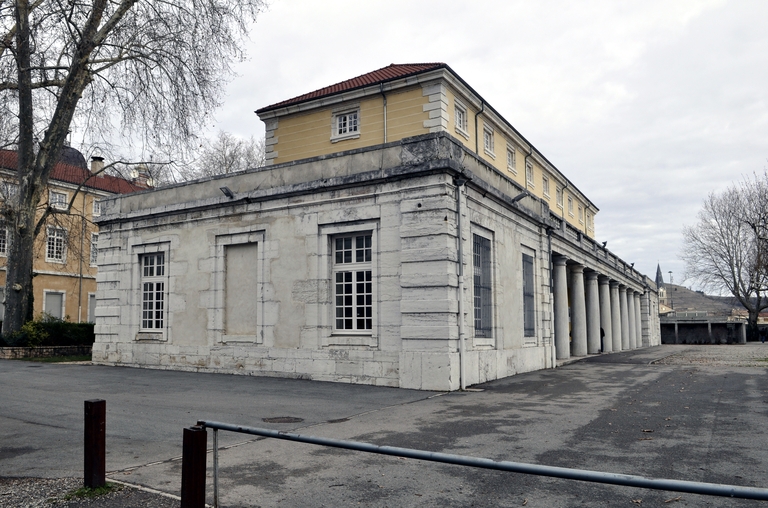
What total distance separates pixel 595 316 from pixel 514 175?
8202mm

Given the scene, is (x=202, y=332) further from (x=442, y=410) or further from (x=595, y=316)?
(x=595, y=316)

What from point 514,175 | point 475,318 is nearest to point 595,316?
point 514,175

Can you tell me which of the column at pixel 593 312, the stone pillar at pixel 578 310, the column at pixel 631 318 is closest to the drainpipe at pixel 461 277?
the stone pillar at pixel 578 310

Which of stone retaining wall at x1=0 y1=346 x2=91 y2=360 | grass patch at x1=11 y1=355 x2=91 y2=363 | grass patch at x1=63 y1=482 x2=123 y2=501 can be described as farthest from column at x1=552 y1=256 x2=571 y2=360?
grass patch at x1=63 y1=482 x2=123 y2=501

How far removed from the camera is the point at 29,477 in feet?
19.2

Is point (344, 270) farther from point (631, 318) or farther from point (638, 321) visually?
point (638, 321)

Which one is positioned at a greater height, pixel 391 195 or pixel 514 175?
pixel 514 175

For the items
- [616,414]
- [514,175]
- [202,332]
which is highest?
[514,175]

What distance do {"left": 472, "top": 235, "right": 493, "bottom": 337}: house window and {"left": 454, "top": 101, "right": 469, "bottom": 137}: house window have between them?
10.2 meters

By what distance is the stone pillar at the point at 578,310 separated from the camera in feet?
88.5

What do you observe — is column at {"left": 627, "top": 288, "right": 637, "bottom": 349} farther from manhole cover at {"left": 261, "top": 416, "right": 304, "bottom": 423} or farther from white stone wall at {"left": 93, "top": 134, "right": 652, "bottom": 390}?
manhole cover at {"left": 261, "top": 416, "right": 304, "bottom": 423}

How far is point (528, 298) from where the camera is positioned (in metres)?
18.6

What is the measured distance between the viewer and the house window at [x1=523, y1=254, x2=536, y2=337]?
1839cm

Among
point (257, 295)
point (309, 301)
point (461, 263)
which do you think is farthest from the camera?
point (257, 295)
